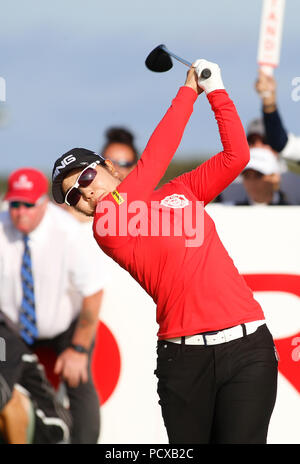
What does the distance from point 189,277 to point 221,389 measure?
0.51 m

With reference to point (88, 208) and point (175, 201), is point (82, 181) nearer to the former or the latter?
point (88, 208)

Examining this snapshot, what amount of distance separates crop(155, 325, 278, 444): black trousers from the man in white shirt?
5.62ft

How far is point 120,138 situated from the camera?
627 cm

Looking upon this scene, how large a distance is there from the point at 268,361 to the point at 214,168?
901mm

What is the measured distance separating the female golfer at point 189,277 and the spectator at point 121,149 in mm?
2623

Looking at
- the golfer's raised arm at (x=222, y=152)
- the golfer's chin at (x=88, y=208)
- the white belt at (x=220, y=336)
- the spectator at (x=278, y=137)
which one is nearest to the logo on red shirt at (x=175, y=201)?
the golfer's raised arm at (x=222, y=152)

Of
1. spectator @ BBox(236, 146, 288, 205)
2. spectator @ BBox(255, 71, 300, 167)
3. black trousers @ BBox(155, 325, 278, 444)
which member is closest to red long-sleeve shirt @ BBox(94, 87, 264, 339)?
black trousers @ BBox(155, 325, 278, 444)

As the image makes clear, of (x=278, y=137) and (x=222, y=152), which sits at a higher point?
(x=278, y=137)

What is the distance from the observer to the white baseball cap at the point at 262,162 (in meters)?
5.58

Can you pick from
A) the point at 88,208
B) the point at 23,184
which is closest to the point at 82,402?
the point at 23,184

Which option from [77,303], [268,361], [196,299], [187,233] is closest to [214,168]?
[187,233]

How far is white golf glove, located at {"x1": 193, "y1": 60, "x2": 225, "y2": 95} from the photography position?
11.0 feet

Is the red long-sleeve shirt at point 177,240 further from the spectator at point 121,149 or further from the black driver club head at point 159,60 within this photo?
the spectator at point 121,149

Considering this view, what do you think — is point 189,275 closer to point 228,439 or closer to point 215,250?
point 215,250
